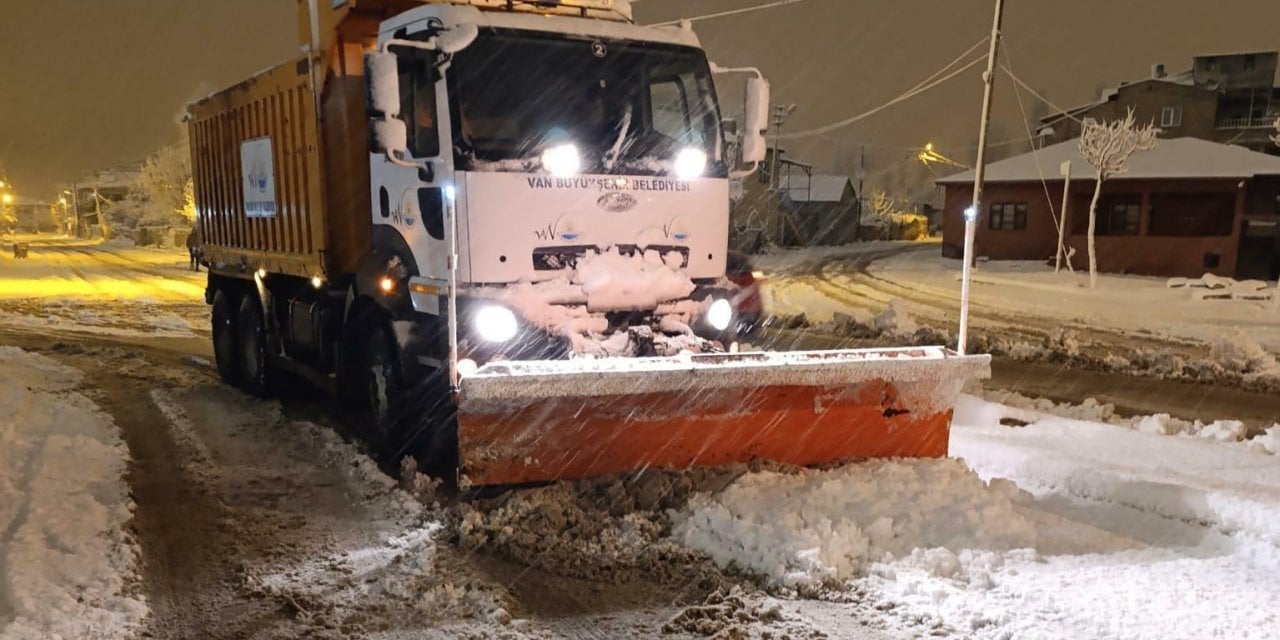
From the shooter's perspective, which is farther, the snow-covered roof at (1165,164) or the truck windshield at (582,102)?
the snow-covered roof at (1165,164)

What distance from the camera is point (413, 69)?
5645mm

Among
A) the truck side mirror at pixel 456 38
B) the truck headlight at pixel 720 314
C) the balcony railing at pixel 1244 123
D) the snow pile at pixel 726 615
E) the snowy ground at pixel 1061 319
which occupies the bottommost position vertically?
the snowy ground at pixel 1061 319

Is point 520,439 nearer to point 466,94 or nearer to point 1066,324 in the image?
point 466,94

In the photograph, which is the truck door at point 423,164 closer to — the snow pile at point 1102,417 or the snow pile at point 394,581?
the snow pile at point 394,581

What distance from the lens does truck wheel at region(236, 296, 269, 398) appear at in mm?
8859

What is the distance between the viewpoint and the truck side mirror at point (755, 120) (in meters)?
6.46

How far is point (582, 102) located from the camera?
19.1 ft

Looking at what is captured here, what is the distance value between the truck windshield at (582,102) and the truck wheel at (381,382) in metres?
1.73

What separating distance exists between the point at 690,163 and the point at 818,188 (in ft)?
205

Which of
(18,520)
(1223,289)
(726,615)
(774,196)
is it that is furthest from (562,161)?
(774,196)

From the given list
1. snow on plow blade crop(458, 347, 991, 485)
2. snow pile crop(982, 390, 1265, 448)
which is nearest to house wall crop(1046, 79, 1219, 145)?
snow pile crop(982, 390, 1265, 448)

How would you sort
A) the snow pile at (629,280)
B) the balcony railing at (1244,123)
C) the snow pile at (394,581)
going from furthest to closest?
the balcony railing at (1244,123), the snow pile at (629,280), the snow pile at (394,581)

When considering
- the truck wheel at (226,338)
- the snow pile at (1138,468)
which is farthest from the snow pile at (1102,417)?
the truck wheel at (226,338)

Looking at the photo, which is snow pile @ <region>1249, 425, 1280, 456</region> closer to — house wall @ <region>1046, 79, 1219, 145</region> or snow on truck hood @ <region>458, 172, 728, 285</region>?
snow on truck hood @ <region>458, 172, 728, 285</region>
